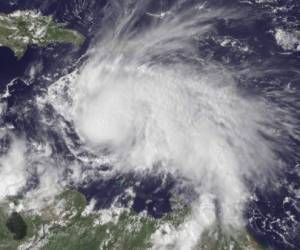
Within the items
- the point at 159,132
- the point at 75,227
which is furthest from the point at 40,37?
the point at 75,227

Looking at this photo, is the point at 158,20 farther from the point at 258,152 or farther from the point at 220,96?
the point at 258,152

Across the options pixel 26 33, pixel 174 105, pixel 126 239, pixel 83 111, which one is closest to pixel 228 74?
pixel 174 105

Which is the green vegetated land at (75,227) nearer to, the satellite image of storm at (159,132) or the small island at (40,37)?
the satellite image of storm at (159,132)

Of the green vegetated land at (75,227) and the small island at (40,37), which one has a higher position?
the small island at (40,37)

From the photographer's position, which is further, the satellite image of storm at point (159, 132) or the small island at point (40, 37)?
the small island at point (40, 37)

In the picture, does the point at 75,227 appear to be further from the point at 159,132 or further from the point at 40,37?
the point at 40,37

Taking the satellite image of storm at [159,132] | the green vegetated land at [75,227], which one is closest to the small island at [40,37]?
the satellite image of storm at [159,132]

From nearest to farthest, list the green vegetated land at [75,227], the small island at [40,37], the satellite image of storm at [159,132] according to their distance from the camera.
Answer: the satellite image of storm at [159,132] < the green vegetated land at [75,227] < the small island at [40,37]
